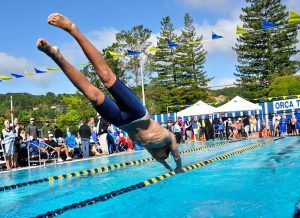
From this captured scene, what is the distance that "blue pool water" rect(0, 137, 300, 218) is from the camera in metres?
6.20

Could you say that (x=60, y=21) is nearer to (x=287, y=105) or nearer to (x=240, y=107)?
(x=240, y=107)

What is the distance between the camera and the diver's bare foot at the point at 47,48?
4676 millimetres

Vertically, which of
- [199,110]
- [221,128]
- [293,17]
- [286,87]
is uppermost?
[293,17]

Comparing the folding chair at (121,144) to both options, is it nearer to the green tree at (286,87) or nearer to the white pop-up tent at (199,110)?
the white pop-up tent at (199,110)

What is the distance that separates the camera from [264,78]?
4722cm

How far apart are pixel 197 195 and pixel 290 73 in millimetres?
42754

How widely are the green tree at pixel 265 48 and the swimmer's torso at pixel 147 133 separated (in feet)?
138

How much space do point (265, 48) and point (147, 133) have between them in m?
43.9

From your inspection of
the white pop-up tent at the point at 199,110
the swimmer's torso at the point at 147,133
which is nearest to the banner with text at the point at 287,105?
the white pop-up tent at the point at 199,110

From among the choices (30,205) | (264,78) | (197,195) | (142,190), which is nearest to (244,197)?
(197,195)

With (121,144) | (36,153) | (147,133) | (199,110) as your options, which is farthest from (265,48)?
(147,133)

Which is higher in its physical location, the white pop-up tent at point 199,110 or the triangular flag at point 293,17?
the triangular flag at point 293,17

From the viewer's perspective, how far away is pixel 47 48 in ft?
15.5

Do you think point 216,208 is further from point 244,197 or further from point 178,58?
point 178,58
